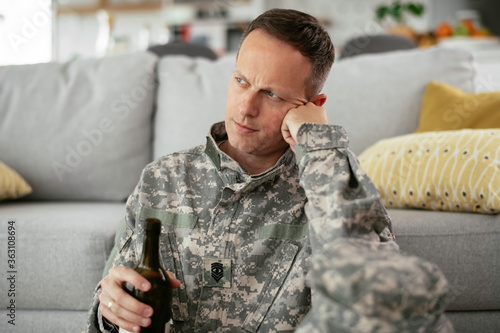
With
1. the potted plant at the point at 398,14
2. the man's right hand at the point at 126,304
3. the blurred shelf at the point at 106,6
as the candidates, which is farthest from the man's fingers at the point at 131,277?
the blurred shelf at the point at 106,6

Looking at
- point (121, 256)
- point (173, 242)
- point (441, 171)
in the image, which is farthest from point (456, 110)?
point (121, 256)

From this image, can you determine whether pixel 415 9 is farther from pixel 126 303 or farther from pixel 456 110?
pixel 126 303

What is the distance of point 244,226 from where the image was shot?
1.10 metres

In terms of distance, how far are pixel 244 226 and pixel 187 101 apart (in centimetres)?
98

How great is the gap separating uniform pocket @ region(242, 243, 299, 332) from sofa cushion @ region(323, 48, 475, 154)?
2.93 feet

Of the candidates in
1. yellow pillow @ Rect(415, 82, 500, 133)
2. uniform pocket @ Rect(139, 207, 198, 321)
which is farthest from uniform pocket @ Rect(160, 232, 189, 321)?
yellow pillow @ Rect(415, 82, 500, 133)

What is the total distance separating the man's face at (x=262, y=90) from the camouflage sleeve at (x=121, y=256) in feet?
0.92

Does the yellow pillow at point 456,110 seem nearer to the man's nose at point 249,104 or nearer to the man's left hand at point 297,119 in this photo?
the man's left hand at point 297,119

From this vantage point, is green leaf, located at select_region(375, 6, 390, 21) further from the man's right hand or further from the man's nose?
the man's right hand

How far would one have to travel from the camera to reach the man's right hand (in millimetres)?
839

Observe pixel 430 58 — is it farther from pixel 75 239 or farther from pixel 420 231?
pixel 75 239

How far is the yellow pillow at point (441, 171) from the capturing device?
1390mm

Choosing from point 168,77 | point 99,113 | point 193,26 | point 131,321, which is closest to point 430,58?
point 168,77

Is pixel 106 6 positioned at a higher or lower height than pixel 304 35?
lower
